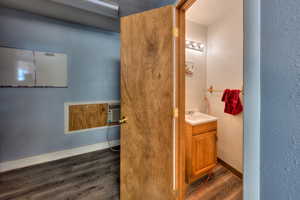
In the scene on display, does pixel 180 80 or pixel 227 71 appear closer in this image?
pixel 180 80

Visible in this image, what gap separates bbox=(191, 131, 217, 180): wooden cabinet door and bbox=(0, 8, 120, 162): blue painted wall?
1.84 m

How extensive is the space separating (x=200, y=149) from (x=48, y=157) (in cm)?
252

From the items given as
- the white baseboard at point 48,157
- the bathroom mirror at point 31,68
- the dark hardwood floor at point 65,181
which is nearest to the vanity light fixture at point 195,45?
the bathroom mirror at point 31,68

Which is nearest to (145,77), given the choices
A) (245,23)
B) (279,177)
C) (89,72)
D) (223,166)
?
(245,23)

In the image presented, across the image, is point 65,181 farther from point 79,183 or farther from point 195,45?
point 195,45

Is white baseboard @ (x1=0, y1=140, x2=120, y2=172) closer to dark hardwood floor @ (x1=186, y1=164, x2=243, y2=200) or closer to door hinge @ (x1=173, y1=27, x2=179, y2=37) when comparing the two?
dark hardwood floor @ (x1=186, y1=164, x2=243, y2=200)

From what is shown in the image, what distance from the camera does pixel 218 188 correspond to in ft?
5.26

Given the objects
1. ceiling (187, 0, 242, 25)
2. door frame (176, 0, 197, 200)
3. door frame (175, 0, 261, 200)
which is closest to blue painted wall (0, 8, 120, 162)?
ceiling (187, 0, 242, 25)

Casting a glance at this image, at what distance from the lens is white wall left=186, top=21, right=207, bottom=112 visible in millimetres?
2155

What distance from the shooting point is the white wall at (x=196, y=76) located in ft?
7.07

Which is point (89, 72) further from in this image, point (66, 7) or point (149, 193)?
point (149, 193)

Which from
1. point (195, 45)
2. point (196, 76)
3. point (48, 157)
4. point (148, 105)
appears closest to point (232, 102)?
point (196, 76)

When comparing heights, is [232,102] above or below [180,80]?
below

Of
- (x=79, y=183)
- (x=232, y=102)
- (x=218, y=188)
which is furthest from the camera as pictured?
(x=232, y=102)
